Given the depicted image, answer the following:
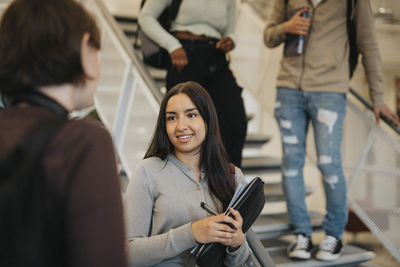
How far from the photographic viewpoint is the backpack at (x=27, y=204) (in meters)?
0.74

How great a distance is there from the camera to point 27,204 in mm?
752

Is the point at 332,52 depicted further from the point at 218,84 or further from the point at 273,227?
the point at 273,227

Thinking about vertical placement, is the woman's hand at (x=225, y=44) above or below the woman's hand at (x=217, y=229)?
above

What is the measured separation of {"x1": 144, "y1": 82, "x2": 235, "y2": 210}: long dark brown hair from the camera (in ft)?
5.63

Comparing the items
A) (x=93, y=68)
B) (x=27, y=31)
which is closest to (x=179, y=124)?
(x=93, y=68)

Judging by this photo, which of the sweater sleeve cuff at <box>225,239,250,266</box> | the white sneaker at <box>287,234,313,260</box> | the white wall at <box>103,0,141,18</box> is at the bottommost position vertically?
the white sneaker at <box>287,234,313,260</box>

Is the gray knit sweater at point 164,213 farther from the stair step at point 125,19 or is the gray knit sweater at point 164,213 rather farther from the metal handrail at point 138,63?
the stair step at point 125,19

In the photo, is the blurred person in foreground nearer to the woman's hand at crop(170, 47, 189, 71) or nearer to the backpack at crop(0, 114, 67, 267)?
the backpack at crop(0, 114, 67, 267)

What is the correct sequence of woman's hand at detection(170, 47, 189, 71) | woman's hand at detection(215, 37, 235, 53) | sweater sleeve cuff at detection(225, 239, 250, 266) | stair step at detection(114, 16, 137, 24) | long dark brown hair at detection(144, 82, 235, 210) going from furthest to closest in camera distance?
stair step at detection(114, 16, 137, 24) → woman's hand at detection(215, 37, 235, 53) → woman's hand at detection(170, 47, 189, 71) → long dark brown hair at detection(144, 82, 235, 210) → sweater sleeve cuff at detection(225, 239, 250, 266)

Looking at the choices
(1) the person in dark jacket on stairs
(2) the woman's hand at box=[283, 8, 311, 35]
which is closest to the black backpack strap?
(2) the woman's hand at box=[283, 8, 311, 35]

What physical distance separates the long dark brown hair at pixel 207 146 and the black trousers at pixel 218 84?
2.16ft

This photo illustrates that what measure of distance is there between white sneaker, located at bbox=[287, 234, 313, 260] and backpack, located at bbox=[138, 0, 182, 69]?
134cm

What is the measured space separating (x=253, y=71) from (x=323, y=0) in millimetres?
1419

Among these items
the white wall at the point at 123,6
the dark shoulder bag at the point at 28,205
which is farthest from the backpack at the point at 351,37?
the white wall at the point at 123,6
